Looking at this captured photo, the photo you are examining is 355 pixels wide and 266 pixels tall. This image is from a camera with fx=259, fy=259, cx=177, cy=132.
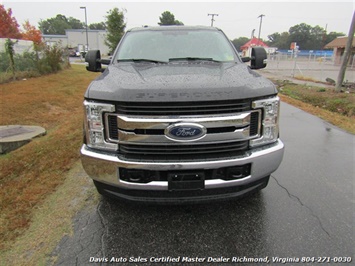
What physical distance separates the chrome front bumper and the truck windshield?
1.58 meters

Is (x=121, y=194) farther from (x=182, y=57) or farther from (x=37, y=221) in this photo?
(x=182, y=57)

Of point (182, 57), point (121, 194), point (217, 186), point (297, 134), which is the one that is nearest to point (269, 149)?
point (217, 186)

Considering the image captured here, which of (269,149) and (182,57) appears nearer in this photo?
(269,149)

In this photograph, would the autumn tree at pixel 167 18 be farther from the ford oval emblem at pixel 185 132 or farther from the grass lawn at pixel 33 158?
the ford oval emblem at pixel 185 132

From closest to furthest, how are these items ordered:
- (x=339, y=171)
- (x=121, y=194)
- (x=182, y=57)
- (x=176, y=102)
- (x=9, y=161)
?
(x=176, y=102) < (x=121, y=194) < (x=182, y=57) < (x=339, y=171) < (x=9, y=161)

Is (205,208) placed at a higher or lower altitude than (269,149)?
lower

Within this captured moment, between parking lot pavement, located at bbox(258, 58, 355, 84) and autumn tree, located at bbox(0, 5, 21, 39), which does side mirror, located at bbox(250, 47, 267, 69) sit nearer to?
parking lot pavement, located at bbox(258, 58, 355, 84)

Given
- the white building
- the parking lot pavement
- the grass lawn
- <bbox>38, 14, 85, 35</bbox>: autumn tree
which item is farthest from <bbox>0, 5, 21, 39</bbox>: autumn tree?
<bbox>38, 14, 85, 35</bbox>: autumn tree

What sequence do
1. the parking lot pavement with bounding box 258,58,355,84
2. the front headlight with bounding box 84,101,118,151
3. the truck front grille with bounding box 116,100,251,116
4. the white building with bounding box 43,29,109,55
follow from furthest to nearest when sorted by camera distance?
the white building with bounding box 43,29,109,55 → the parking lot pavement with bounding box 258,58,355,84 → the front headlight with bounding box 84,101,118,151 → the truck front grille with bounding box 116,100,251,116

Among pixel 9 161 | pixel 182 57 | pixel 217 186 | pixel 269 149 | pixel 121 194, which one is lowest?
pixel 9 161

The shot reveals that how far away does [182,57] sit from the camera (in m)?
3.32

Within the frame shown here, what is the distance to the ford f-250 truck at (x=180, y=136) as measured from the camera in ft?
6.77

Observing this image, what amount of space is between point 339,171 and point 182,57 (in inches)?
110

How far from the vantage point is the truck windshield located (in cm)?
338
